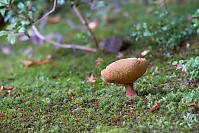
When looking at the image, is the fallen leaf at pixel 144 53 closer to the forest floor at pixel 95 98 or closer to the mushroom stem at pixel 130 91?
the forest floor at pixel 95 98

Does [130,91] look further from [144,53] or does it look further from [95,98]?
[144,53]

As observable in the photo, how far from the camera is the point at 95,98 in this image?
336cm

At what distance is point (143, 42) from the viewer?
5215 mm

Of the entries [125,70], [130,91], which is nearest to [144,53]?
[130,91]

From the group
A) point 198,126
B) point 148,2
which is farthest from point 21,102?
point 148,2

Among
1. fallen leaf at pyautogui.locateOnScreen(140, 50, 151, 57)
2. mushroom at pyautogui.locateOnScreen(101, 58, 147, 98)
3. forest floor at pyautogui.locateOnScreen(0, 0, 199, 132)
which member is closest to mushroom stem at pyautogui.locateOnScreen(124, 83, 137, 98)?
forest floor at pyautogui.locateOnScreen(0, 0, 199, 132)

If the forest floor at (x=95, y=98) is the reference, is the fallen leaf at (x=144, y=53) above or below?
above

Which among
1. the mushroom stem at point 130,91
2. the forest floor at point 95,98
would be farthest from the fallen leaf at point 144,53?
the mushroom stem at point 130,91

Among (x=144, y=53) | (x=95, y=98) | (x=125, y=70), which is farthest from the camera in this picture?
(x=144, y=53)

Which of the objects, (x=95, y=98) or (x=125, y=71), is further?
(x=95, y=98)

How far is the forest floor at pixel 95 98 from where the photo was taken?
2.72m

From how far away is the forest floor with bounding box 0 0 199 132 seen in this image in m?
2.72

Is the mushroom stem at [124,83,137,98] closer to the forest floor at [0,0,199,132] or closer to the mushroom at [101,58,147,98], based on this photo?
the forest floor at [0,0,199,132]

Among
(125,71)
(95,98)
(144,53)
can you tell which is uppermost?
(144,53)
